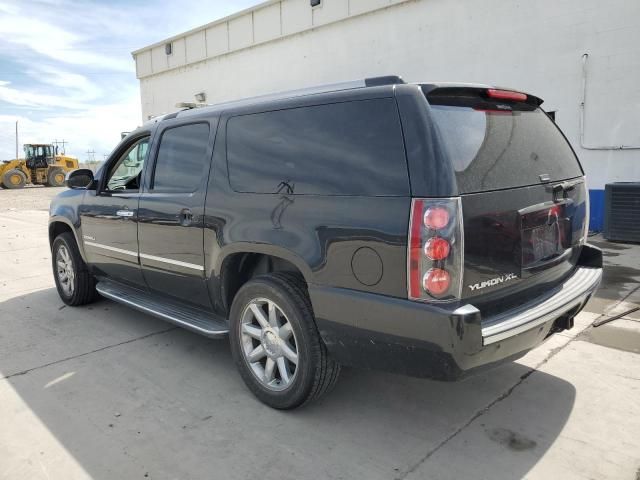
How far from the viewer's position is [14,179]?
28.4 metres

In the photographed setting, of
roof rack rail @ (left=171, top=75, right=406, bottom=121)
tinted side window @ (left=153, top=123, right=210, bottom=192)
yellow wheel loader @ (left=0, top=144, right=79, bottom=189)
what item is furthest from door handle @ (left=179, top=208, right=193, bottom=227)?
yellow wheel loader @ (left=0, top=144, right=79, bottom=189)

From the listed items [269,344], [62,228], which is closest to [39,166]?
[62,228]

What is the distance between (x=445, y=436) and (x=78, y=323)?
146 inches

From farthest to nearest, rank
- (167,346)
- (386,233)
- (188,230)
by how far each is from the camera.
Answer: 1. (167,346)
2. (188,230)
3. (386,233)

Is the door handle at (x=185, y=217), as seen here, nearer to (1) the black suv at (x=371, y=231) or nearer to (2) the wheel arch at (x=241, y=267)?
(1) the black suv at (x=371, y=231)

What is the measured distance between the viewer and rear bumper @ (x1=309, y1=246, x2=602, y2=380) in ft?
7.58

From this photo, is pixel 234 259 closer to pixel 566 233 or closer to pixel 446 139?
pixel 446 139

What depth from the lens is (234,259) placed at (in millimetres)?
3334

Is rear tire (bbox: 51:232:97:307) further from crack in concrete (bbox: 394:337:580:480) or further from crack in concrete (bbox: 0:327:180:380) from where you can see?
crack in concrete (bbox: 394:337:580:480)

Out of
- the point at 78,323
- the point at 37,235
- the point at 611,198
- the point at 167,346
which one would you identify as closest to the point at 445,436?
the point at 167,346

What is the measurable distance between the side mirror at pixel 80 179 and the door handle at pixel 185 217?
5.77ft

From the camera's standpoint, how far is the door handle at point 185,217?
3545 mm

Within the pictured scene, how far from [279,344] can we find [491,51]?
8.91 meters

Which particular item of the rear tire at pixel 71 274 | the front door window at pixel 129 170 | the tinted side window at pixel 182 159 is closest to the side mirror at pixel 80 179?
the front door window at pixel 129 170
